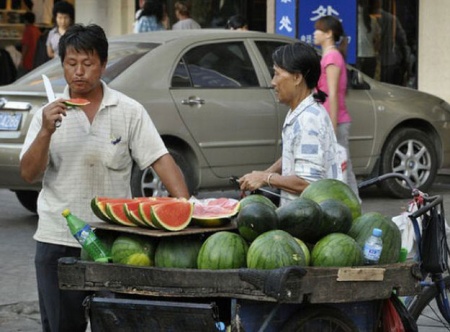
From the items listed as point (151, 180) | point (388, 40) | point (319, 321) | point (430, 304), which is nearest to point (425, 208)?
point (430, 304)

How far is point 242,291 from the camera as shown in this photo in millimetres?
4363

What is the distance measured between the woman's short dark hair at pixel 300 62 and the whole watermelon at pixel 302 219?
40.5 inches

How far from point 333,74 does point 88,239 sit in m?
6.23

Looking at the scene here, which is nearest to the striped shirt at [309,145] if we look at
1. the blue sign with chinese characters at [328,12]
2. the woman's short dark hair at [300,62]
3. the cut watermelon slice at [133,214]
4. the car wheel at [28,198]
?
the woman's short dark hair at [300,62]

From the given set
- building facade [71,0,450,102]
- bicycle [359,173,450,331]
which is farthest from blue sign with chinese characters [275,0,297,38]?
bicycle [359,173,450,331]

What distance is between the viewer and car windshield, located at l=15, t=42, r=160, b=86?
35.9ft

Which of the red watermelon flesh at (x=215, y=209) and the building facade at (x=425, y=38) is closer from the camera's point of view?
the red watermelon flesh at (x=215, y=209)

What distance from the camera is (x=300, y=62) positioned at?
5539 mm

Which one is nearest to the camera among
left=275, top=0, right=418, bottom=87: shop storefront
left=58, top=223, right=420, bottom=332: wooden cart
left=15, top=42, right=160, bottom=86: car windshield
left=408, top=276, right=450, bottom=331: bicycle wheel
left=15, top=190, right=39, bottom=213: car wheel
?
left=58, top=223, right=420, bottom=332: wooden cart

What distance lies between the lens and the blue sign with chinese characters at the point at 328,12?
588 inches

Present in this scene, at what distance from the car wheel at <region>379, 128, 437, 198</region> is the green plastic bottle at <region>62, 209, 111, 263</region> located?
26.8 feet

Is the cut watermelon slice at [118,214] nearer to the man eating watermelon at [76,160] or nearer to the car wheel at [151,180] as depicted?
the man eating watermelon at [76,160]

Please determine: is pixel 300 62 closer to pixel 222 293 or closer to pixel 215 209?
pixel 215 209

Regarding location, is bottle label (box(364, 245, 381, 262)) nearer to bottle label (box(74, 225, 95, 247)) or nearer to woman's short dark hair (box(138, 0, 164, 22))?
bottle label (box(74, 225, 95, 247))
